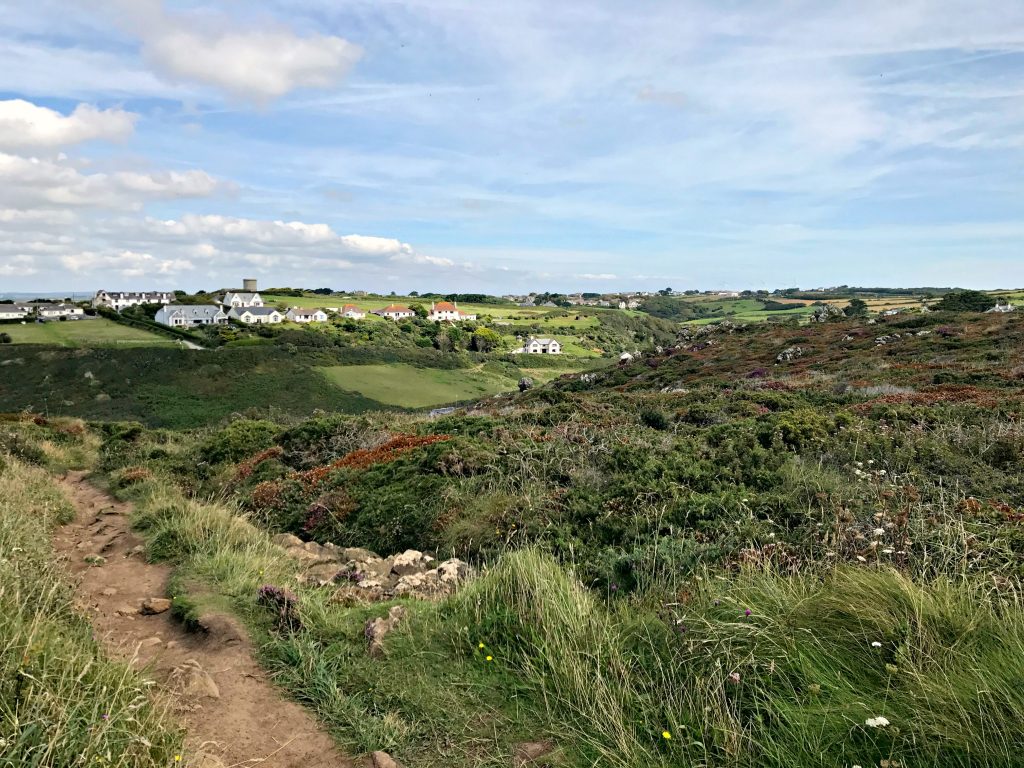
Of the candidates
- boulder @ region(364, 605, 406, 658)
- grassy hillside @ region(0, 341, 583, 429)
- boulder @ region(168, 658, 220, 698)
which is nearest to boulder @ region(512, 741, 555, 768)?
boulder @ region(364, 605, 406, 658)

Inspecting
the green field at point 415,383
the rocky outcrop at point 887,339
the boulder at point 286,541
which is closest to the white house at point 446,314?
the green field at point 415,383

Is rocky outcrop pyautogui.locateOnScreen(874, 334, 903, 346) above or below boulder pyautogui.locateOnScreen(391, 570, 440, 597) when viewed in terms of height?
above

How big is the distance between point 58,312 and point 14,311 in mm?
10433

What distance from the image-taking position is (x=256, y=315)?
377ft

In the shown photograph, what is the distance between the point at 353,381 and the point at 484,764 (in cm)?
7416

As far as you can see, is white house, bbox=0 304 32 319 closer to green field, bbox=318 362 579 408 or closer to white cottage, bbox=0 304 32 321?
white cottage, bbox=0 304 32 321

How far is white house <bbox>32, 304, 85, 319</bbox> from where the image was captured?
370 feet

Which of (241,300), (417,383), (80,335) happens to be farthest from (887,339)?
(241,300)

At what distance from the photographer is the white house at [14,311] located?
373ft

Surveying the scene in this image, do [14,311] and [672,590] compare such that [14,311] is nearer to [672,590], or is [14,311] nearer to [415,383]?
[415,383]

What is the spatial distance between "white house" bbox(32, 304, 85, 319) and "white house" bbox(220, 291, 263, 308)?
26.7 m

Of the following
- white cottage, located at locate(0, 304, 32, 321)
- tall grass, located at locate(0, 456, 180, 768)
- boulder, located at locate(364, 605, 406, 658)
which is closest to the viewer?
tall grass, located at locate(0, 456, 180, 768)

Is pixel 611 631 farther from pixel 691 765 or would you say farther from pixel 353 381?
pixel 353 381

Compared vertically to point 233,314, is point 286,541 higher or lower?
lower
